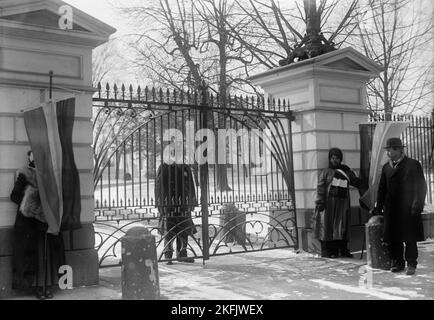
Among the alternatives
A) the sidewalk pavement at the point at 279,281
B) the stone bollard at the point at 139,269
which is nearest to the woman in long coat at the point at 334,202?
the sidewalk pavement at the point at 279,281

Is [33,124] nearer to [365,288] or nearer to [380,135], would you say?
[365,288]

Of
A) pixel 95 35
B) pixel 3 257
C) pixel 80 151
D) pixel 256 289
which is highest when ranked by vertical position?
pixel 95 35

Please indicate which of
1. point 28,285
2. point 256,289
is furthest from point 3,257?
point 256,289

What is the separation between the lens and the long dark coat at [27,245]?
5.74 metres

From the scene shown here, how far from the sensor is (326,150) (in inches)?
345

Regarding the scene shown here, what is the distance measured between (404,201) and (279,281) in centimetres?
203

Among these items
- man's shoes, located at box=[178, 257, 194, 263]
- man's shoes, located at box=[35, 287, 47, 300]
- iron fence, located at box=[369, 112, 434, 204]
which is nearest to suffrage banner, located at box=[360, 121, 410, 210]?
iron fence, located at box=[369, 112, 434, 204]

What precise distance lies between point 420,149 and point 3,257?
8.67 m

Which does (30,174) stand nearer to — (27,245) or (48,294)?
(27,245)

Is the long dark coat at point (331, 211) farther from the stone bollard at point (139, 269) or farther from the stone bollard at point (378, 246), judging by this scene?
the stone bollard at point (139, 269)

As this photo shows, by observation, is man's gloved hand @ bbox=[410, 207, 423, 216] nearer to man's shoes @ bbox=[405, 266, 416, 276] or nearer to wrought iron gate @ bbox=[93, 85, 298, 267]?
man's shoes @ bbox=[405, 266, 416, 276]

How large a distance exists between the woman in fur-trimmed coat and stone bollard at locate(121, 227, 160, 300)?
3.83 feet

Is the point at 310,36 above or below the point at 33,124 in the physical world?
above

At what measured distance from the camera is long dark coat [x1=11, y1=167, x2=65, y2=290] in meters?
5.74
